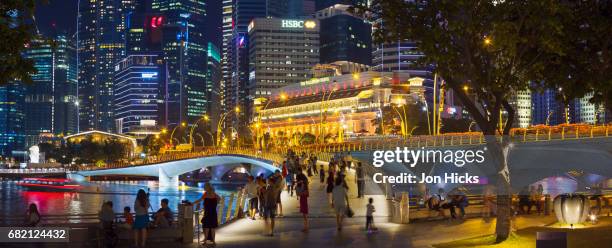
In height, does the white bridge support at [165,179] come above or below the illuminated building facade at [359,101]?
below

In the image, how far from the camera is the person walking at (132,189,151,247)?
20000 mm

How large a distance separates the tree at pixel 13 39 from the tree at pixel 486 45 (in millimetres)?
8709

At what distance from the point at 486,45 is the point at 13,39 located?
36.8 feet

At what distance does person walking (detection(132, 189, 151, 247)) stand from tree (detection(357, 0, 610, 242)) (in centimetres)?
778

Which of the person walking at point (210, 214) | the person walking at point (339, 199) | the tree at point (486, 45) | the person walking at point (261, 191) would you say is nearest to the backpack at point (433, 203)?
the person walking at point (339, 199)

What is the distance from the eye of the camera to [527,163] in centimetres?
6669

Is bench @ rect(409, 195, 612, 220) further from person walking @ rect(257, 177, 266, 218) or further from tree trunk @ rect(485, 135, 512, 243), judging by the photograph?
tree trunk @ rect(485, 135, 512, 243)

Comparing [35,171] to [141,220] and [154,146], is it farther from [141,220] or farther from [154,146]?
[141,220]

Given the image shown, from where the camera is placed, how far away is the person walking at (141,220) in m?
20.0

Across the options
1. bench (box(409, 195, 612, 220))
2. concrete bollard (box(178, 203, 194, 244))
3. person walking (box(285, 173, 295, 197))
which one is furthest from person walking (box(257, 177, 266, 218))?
person walking (box(285, 173, 295, 197))

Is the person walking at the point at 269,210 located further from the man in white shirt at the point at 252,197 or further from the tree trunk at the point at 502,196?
the tree trunk at the point at 502,196

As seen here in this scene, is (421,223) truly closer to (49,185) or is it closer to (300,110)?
(49,185)

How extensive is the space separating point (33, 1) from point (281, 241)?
9.28 metres

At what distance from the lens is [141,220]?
66.0ft
